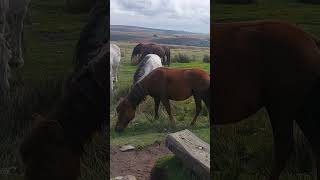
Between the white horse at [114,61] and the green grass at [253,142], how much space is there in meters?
0.88

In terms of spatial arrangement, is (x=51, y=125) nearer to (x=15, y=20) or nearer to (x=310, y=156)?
(x=15, y=20)

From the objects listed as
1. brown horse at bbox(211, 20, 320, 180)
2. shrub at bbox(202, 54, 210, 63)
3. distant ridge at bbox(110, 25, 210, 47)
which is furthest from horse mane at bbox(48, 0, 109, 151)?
brown horse at bbox(211, 20, 320, 180)

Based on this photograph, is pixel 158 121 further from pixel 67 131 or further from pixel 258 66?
pixel 258 66

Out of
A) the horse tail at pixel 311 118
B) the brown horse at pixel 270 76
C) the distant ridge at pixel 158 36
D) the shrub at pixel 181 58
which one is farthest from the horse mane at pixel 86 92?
the horse tail at pixel 311 118

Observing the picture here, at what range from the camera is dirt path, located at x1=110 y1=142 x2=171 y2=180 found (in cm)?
492

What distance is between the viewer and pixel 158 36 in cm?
495

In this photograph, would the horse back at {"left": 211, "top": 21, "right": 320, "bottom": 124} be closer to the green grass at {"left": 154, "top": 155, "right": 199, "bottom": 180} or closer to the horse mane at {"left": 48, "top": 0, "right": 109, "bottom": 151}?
the green grass at {"left": 154, "top": 155, "right": 199, "bottom": 180}

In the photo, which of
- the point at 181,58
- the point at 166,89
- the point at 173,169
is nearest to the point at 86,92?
the point at 166,89

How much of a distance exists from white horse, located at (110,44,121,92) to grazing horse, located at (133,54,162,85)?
17 centimetres

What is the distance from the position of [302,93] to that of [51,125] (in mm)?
2218

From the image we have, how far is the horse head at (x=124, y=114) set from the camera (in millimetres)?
4895

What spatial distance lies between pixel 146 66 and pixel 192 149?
32.4 inches

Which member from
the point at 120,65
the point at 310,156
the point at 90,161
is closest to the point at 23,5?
the point at 120,65

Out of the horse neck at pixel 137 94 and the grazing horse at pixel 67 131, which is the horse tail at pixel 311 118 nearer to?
the horse neck at pixel 137 94
